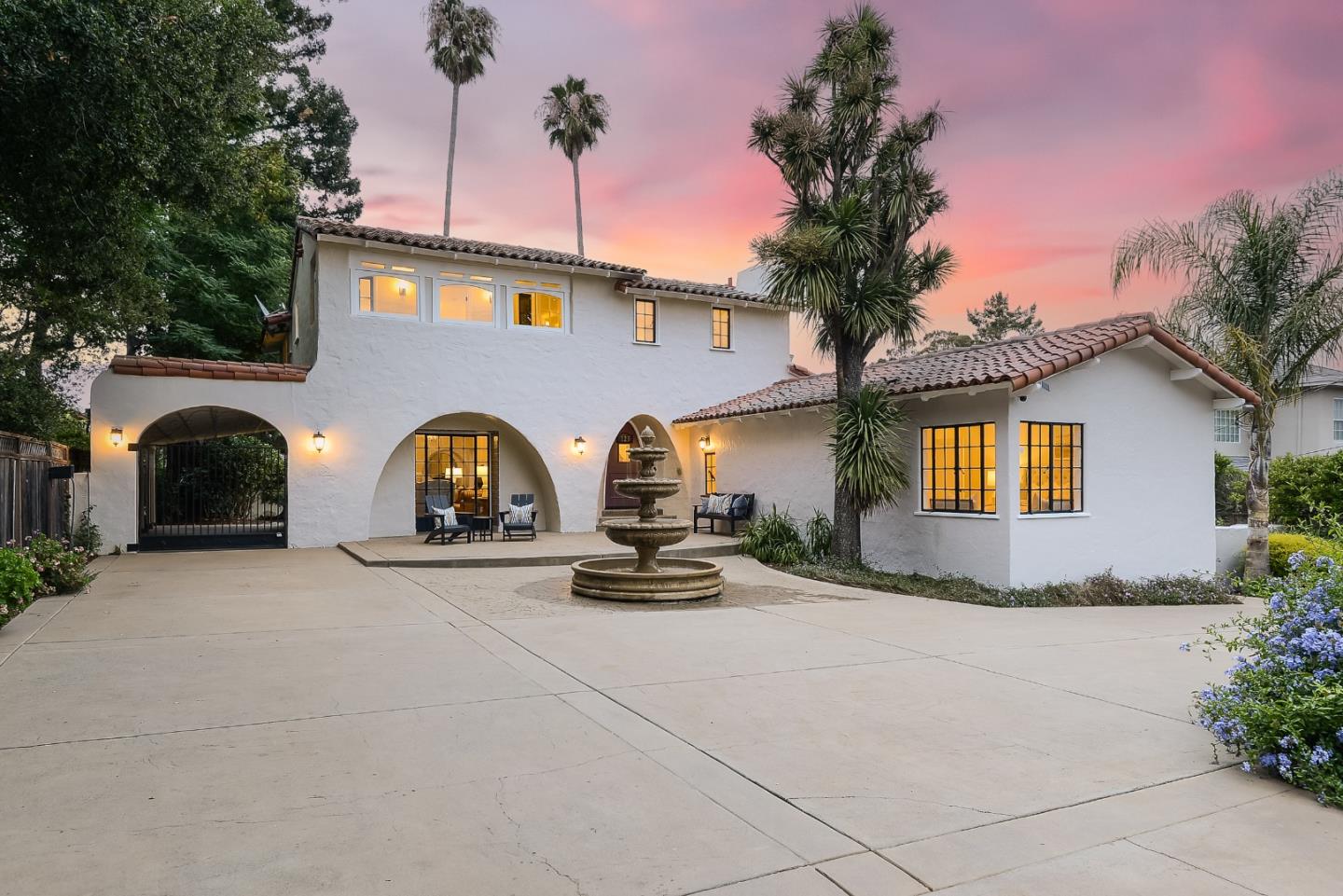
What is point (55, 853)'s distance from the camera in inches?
127

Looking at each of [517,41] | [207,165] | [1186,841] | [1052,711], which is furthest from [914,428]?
[517,41]

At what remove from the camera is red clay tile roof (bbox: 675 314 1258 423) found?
11281 mm

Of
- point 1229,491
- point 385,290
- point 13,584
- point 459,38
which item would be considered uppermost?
point 459,38

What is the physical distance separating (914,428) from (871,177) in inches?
167

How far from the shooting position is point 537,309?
1867cm

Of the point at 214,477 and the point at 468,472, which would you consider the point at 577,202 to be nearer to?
the point at 468,472

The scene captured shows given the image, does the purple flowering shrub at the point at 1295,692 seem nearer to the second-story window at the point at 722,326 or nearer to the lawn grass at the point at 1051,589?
the lawn grass at the point at 1051,589

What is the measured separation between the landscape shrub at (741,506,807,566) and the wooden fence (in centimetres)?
1124

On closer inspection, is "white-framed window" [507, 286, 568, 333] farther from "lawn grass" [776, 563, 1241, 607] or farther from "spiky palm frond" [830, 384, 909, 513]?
"lawn grass" [776, 563, 1241, 607]

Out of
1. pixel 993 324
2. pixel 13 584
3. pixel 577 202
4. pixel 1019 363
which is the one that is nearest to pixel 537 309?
pixel 1019 363

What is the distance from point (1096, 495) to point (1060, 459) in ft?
2.90

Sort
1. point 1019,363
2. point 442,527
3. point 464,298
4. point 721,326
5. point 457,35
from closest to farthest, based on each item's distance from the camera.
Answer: point 1019,363 → point 442,527 → point 464,298 → point 721,326 → point 457,35

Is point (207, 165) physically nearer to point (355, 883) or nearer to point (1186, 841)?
point (355, 883)

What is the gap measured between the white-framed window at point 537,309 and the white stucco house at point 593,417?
0.05 m
